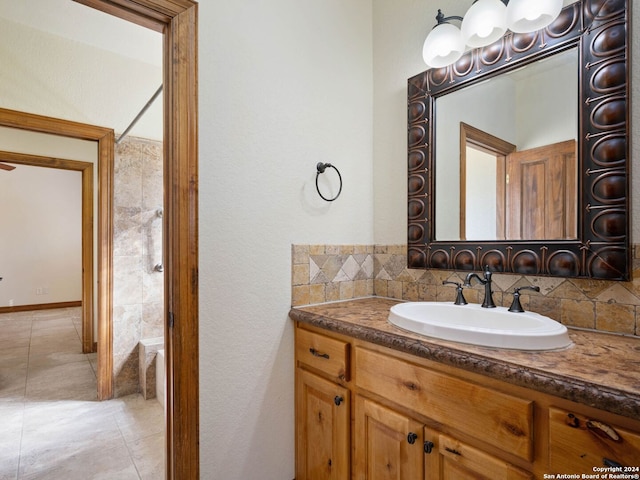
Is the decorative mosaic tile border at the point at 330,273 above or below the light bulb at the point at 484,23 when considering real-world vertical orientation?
below

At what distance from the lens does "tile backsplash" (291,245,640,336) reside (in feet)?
3.57

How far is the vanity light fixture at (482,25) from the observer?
1.18 meters

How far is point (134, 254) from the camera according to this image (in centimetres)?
265

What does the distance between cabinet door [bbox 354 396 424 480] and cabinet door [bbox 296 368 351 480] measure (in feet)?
0.22

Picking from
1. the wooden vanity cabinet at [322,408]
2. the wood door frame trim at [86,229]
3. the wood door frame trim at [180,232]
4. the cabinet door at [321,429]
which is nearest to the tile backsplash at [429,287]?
the wooden vanity cabinet at [322,408]

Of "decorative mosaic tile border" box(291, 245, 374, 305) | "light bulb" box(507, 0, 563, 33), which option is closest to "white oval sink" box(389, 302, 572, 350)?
"decorative mosaic tile border" box(291, 245, 374, 305)

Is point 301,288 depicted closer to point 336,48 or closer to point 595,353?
point 595,353

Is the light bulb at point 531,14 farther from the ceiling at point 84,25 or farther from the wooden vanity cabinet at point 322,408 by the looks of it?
the ceiling at point 84,25

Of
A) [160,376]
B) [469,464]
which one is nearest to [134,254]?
[160,376]

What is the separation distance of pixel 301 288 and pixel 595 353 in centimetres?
110

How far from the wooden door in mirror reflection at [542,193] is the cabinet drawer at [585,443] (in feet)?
2.25

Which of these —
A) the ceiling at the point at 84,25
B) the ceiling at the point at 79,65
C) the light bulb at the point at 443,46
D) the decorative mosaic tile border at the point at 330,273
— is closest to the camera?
the light bulb at the point at 443,46

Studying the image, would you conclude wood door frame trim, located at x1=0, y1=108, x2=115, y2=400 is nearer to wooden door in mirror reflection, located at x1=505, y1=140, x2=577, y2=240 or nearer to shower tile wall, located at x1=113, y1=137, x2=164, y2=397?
shower tile wall, located at x1=113, y1=137, x2=164, y2=397

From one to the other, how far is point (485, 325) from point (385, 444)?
1.93ft
